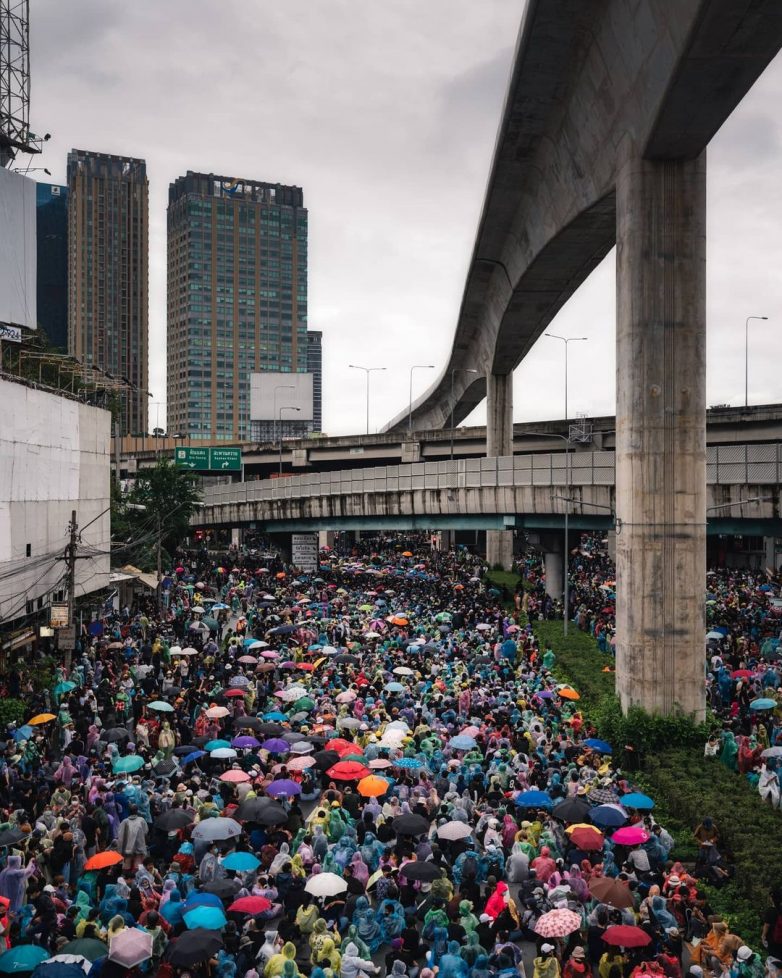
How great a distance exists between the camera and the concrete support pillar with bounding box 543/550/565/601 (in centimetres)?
4891

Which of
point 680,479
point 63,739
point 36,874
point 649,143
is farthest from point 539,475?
point 36,874

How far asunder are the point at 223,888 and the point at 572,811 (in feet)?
18.7

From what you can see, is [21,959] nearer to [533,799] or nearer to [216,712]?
[533,799]

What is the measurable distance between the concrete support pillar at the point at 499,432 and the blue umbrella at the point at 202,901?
5024 centimetres

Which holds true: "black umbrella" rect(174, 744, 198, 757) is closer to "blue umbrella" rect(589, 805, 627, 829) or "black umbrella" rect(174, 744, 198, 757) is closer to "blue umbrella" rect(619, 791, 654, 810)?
"blue umbrella" rect(589, 805, 627, 829)

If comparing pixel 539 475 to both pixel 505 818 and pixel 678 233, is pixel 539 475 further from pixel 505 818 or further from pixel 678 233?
pixel 505 818

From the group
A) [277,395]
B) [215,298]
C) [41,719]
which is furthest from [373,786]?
[215,298]

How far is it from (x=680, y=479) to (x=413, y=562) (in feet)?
121

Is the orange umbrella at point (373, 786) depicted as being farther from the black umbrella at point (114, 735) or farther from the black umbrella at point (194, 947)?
the black umbrella at point (114, 735)

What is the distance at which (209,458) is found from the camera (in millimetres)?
79125

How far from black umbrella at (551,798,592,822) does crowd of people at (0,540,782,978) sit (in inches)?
2.0

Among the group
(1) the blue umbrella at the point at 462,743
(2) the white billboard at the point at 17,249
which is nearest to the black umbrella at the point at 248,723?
(1) the blue umbrella at the point at 462,743

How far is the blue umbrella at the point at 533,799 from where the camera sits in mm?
15812

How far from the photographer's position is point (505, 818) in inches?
615
